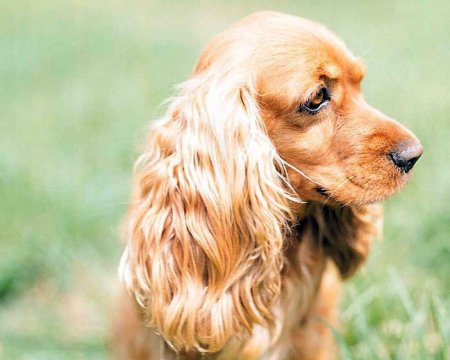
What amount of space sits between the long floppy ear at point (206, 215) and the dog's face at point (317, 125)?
0.24 ft

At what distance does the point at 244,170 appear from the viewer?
274cm

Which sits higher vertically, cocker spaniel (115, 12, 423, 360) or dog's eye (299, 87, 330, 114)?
dog's eye (299, 87, 330, 114)

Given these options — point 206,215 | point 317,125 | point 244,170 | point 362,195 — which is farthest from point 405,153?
point 206,215

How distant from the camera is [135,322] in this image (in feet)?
10.6

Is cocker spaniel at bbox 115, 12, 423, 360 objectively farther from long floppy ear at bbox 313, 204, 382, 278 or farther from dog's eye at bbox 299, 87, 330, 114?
long floppy ear at bbox 313, 204, 382, 278

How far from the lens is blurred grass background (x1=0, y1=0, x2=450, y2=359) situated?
360 cm

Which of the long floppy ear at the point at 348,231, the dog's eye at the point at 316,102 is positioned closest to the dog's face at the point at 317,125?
the dog's eye at the point at 316,102

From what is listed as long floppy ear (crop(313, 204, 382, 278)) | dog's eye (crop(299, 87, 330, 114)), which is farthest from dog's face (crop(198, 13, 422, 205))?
long floppy ear (crop(313, 204, 382, 278))

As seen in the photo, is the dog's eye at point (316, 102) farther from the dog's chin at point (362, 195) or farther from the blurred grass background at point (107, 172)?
the blurred grass background at point (107, 172)

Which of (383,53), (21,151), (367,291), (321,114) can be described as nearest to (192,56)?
(383,53)

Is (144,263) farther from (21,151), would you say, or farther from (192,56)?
(192,56)

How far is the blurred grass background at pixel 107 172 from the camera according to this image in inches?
142

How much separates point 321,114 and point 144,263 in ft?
2.49

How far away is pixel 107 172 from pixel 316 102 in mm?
2426
